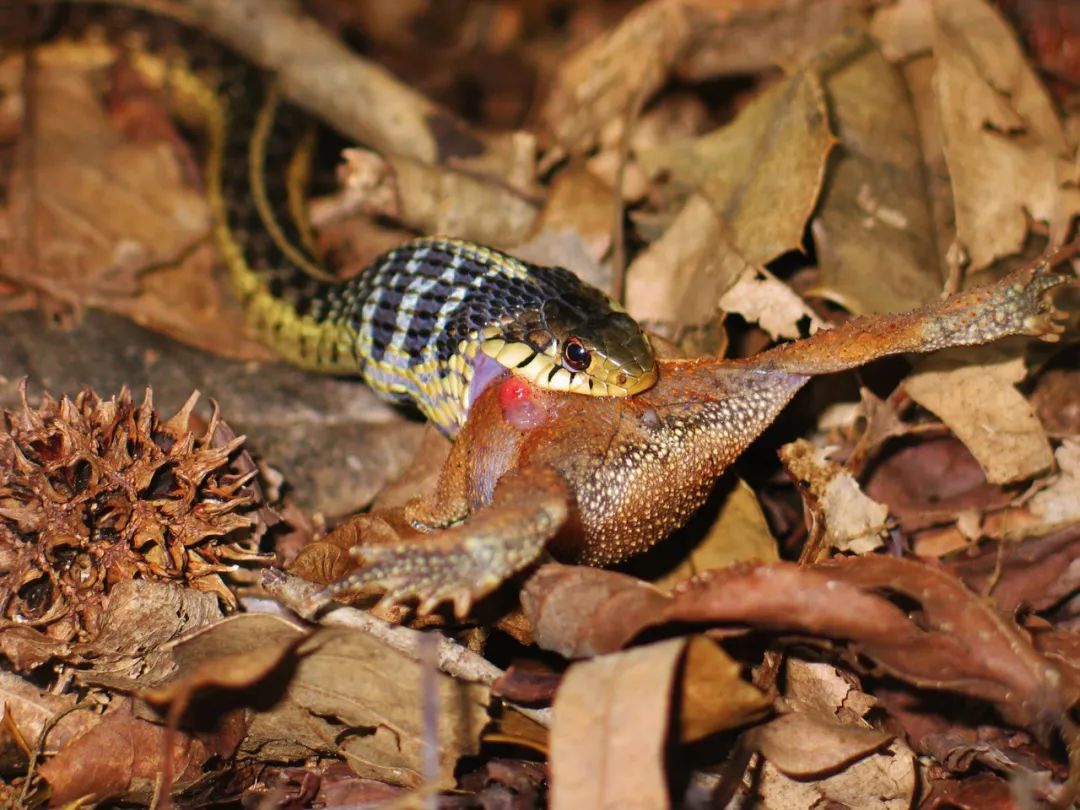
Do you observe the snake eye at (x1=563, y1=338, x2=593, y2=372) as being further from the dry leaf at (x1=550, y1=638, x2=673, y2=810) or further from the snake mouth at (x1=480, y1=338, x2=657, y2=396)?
the dry leaf at (x1=550, y1=638, x2=673, y2=810)

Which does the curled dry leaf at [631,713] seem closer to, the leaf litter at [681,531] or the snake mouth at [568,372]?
the leaf litter at [681,531]

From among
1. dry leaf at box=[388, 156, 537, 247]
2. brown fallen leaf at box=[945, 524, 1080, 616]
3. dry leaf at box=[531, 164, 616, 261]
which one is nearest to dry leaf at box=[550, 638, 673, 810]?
brown fallen leaf at box=[945, 524, 1080, 616]

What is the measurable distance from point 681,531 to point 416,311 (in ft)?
4.02

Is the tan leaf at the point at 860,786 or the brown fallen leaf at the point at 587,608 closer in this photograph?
the brown fallen leaf at the point at 587,608

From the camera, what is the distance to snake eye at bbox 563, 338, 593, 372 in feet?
10.2

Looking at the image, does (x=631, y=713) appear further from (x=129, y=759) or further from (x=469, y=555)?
(x=129, y=759)

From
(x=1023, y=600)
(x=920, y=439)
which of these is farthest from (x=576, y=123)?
(x=1023, y=600)

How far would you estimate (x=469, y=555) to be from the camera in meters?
2.46

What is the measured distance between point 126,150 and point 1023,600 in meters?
4.89

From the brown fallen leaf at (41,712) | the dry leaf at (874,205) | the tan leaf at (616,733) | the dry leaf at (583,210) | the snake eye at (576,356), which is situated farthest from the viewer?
the dry leaf at (583,210)

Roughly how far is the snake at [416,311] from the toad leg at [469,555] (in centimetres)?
69

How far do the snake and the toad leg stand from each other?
0.69 metres

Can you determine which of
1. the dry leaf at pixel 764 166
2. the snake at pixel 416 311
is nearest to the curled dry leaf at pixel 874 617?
the snake at pixel 416 311

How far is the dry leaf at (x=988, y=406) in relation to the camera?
3.40 meters
